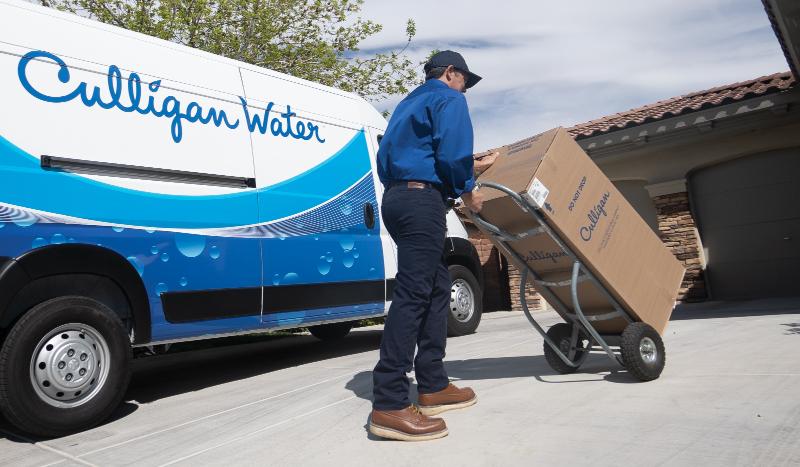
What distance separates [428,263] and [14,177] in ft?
7.64

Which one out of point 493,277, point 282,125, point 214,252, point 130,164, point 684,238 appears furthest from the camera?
point 493,277

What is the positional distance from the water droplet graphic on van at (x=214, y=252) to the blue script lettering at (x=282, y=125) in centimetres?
99

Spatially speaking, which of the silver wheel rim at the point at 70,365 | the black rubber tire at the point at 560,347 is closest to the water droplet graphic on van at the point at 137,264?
the silver wheel rim at the point at 70,365

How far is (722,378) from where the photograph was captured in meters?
3.41

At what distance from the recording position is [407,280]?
292cm

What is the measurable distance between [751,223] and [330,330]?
6.54 meters

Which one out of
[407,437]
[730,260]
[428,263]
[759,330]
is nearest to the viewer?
[407,437]

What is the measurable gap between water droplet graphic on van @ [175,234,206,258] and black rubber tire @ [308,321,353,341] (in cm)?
317

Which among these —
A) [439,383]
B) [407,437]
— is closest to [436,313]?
[439,383]

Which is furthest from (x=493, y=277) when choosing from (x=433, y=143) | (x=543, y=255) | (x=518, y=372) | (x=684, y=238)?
(x=433, y=143)

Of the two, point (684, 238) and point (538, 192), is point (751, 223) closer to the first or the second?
point (684, 238)

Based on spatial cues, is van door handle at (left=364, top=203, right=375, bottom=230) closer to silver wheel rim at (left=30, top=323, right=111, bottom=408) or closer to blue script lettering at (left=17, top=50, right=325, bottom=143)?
blue script lettering at (left=17, top=50, right=325, bottom=143)

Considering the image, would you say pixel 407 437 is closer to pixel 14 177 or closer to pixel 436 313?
pixel 436 313

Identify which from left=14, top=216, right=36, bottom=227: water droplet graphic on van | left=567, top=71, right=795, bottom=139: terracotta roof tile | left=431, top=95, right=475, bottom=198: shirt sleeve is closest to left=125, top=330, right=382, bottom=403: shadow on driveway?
left=14, top=216, right=36, bottom=227: water droplet graphic on van
